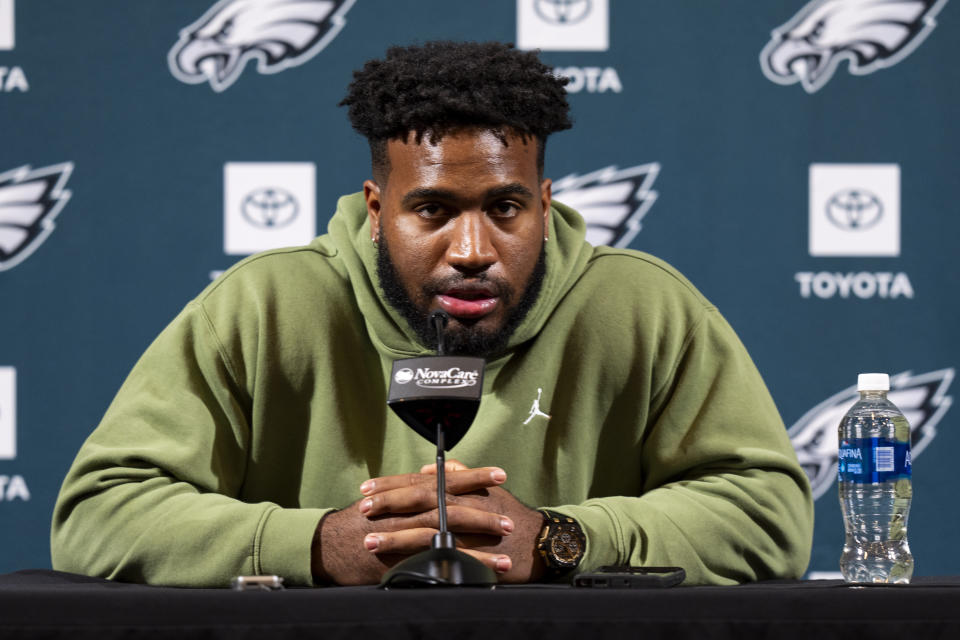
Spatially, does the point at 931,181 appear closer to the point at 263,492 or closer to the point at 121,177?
the point at 263,492

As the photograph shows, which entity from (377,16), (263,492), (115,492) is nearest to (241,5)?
(377,16)

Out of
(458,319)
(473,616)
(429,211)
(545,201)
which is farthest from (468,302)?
(473,616)

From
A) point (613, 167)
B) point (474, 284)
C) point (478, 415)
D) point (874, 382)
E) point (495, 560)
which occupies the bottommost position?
point (495, 560)

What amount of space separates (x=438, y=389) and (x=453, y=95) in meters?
0.62

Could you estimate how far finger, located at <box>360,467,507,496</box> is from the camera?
137 cm

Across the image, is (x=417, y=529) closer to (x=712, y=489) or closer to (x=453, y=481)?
(x=453, y=481)

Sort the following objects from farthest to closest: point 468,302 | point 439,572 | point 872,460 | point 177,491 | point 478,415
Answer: point 478,415
point 468,302
point 177,491
point 872,460
point 439,572

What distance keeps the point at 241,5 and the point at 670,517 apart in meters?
1.73

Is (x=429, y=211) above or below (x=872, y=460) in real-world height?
above

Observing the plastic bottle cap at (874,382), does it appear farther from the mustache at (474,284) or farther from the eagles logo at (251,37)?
the eagles logo at (251,37)

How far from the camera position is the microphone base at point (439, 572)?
105 centimetres

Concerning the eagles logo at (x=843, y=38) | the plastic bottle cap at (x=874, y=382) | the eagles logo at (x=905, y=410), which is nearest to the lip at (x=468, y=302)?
the plastic bottle cap at (x=874, y=382)

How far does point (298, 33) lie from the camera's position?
2.57 metres

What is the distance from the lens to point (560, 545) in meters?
1.37
